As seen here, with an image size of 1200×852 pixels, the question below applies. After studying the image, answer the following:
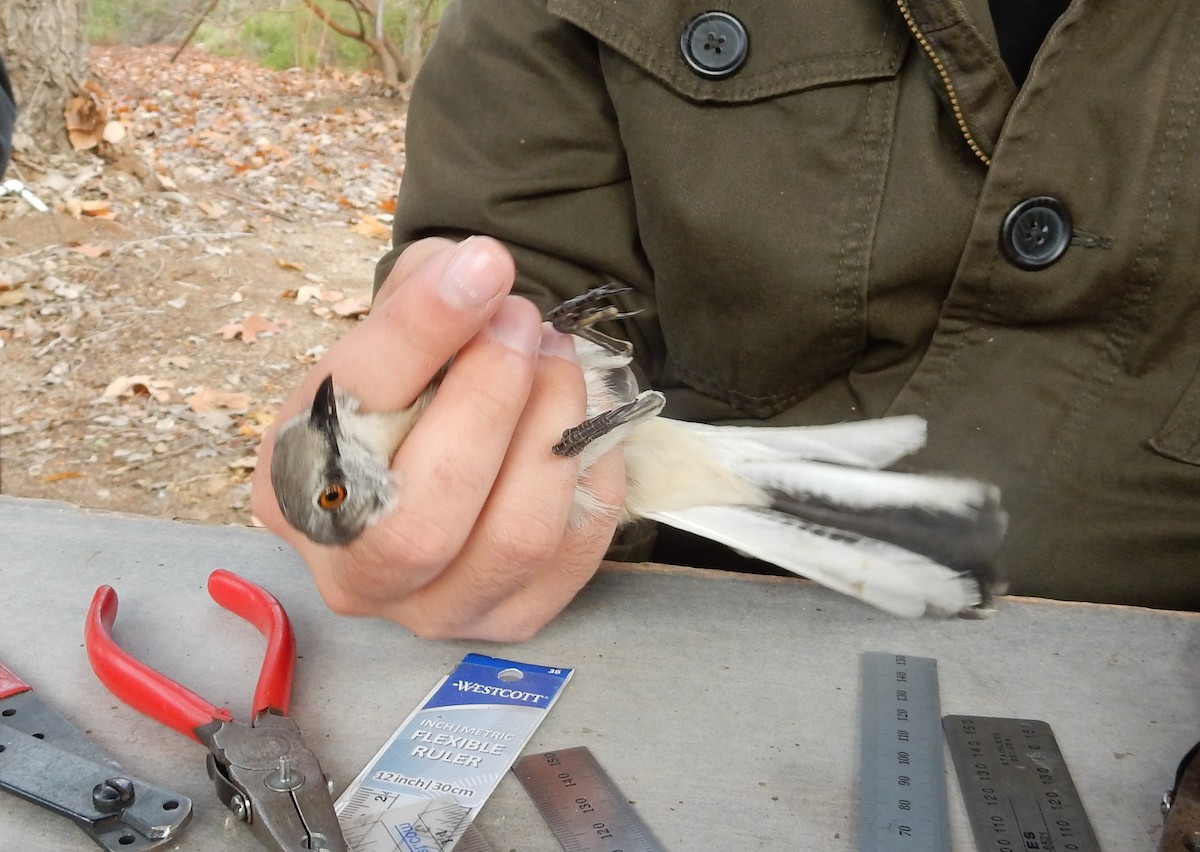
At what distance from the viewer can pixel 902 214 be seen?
0.94m

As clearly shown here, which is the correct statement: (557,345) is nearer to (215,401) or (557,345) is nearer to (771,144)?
(771,144)

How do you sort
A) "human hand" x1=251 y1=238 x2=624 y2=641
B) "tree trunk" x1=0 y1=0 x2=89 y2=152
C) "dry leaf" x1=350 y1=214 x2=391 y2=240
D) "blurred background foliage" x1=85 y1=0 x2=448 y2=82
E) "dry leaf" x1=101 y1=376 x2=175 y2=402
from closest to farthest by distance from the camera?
"human hand" x1=251 y1=238 x2=624 y2=641 → "dry leaf" x1=101 y1=376 x2=175 y2=402 → "tree trunk" x1=0 y1=0 x2=89 y2=152 → "dry leaf" x1=350 y1=214 x2=391 y2=240 → "blurred background foliage" x1=85 y1=0 x2=448 y2=82

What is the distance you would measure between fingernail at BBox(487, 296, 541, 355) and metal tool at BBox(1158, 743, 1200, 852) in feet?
1.70

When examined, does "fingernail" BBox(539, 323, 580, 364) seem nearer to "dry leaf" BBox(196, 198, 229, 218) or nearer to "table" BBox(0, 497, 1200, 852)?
"table" BBox(0, 497, 1200, 852)

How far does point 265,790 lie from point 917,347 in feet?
2.36

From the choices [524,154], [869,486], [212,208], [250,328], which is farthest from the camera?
[212,208]

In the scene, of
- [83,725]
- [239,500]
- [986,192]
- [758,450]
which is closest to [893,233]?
[986,192]

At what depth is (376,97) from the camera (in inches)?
214

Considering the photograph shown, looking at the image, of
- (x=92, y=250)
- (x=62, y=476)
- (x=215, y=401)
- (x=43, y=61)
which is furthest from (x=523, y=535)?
(x=43, y=61)

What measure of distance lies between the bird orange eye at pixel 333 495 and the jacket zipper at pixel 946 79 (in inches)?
24.2

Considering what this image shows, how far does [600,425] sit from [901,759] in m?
0.34

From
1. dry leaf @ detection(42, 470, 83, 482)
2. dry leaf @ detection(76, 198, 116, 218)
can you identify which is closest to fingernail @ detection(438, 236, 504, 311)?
dry leaf @ detection(42, 470, 83, 482)

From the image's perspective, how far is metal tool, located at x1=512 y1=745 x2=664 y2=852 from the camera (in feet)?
2.24

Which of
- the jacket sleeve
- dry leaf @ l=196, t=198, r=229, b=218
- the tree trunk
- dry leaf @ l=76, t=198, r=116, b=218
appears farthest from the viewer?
dry leaf @ l=196, t=198, r=229, b=218
